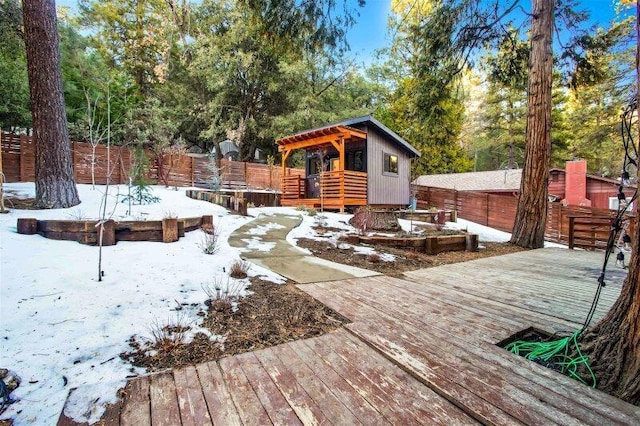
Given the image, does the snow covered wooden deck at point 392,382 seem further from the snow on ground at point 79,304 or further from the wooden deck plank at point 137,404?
the snow on ground at point 79,304

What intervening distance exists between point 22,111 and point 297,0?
1215 centimetres

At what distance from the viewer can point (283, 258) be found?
4430 millimetres

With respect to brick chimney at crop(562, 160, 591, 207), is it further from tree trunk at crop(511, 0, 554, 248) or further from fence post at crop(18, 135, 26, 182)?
fence post at crop(18, 135, 26, 182)

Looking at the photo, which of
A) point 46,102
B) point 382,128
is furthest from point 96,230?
point 382,128


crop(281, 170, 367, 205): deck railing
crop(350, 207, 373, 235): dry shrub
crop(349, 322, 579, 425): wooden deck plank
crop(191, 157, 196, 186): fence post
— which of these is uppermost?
crop(191, 157, 196, 186): fence post

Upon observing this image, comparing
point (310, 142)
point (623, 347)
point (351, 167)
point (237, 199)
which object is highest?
point (310, 142)

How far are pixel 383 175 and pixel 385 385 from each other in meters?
12.5

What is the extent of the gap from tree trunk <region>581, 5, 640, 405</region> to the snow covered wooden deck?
0.12 meters

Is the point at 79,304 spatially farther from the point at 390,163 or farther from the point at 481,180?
the point at 481,180

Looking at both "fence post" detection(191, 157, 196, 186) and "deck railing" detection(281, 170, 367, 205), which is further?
"fence post" detection(191, 157, 196, 186)

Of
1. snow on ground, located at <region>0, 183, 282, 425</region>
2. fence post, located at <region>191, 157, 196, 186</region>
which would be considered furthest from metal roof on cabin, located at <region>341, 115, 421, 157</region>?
snow on ground, located at <region>0, 183, 282, 425</region>

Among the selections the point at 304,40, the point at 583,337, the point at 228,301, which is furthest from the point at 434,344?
the point at 304,40

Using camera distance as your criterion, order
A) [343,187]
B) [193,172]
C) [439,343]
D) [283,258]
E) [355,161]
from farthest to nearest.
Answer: [193,172]
[355,161]
[343,187]
[283,258]
[439,343]

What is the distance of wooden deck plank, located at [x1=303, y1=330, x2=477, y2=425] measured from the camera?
4.29ft
